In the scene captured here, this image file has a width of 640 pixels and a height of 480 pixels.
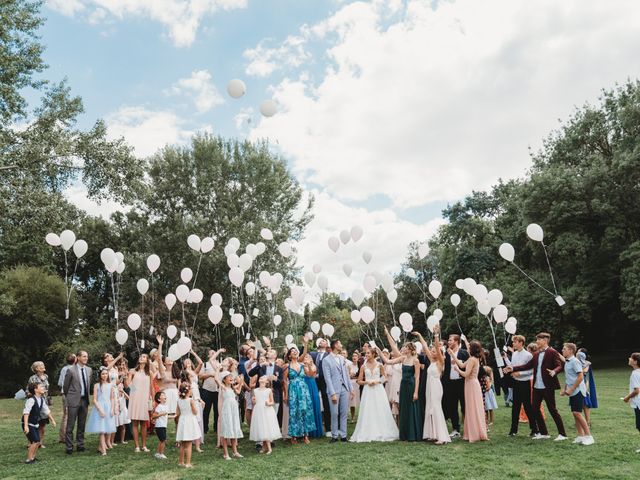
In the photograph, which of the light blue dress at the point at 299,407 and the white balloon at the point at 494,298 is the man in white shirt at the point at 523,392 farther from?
the light blue dress at the point at 299,407

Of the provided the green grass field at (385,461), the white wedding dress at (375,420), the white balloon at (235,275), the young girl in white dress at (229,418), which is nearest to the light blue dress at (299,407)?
the green grass field at (385,461)

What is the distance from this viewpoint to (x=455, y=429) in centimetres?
926

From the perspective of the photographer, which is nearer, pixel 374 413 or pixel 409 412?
pixel 409 412

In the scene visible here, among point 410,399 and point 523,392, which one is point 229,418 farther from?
point 523,392

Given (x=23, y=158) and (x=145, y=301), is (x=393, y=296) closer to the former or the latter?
(x=23, y=158)

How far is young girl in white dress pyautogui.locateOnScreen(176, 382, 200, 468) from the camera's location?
Result: 7639 mm

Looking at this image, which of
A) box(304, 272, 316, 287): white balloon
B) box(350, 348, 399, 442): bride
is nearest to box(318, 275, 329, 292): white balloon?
box(304, 272, 316, 287): white balloon

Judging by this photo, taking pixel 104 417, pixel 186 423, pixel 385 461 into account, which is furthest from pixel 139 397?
pixel 385 461

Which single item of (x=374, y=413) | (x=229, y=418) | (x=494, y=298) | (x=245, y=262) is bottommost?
(x=374, y=413)

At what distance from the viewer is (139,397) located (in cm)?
934

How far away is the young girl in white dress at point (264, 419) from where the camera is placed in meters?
8.43

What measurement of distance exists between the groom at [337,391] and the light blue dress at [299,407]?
0.39 m

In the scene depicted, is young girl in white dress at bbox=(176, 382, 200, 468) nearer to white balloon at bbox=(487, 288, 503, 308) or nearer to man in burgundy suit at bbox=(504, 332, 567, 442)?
man in burgundy suit at bbox=(504, 332, 567, 442)

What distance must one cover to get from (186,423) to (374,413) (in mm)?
3275
